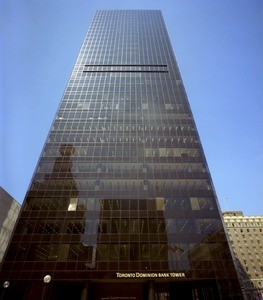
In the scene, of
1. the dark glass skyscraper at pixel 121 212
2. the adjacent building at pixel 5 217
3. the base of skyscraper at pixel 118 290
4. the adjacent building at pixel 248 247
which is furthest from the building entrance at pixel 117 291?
the adjacent building at pixel 248 247

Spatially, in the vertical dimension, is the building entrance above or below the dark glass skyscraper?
below

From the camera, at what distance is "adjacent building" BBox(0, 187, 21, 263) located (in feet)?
157

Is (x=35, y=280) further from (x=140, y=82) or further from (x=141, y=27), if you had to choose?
(x=141, y=27)

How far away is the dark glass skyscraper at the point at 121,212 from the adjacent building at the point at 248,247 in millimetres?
67866

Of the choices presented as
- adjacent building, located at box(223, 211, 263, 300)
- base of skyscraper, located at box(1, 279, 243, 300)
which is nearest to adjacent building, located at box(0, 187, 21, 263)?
base of skyscraper, located at box(1, 279, 243, 300)

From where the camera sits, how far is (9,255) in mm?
32000

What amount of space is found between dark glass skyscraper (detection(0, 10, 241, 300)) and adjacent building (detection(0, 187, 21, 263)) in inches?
567

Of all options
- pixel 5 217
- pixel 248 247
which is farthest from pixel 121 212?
pixel 248 247

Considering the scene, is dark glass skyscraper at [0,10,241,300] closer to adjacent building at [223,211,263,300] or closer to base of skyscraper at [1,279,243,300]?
base of skyscraper at [1,279,243,300]

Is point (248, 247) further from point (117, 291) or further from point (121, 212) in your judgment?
point (121, 212)

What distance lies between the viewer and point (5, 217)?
162ft

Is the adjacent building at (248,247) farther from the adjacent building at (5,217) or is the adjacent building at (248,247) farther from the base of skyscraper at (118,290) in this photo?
the adjacent building at (5,217)

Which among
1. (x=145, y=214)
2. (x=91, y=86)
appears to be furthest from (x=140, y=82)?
(x=145, y=214)

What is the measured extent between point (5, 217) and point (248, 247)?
98.4 meters
